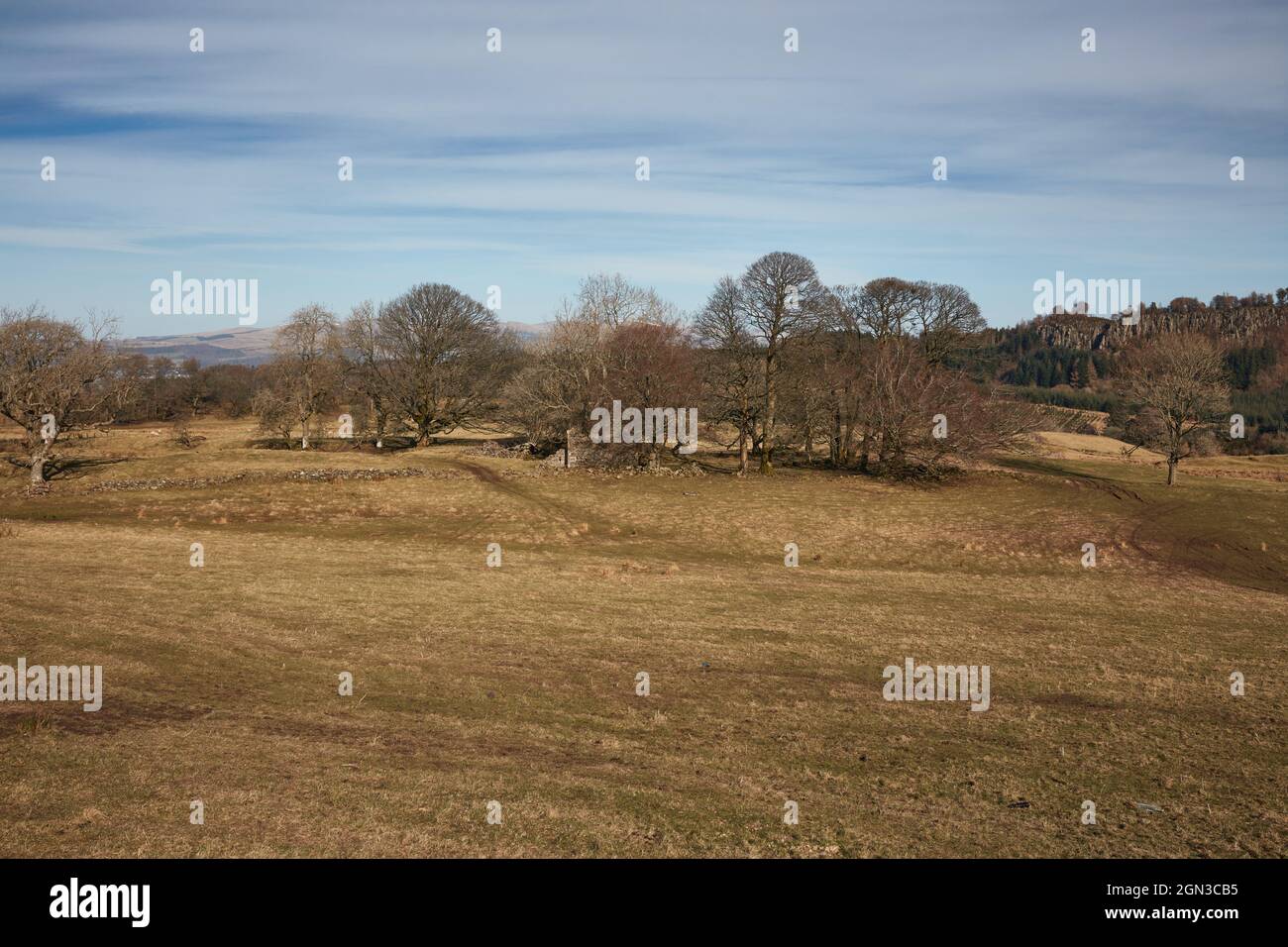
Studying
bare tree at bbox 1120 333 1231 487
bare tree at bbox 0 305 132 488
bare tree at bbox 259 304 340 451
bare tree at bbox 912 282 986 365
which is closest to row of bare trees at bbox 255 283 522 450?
bare tree at bbox 259 304 340 451

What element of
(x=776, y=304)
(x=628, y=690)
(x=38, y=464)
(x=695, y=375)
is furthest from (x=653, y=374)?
(x=628, y=690)

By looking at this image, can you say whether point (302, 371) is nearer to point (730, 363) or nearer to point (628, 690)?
point (730, 363)

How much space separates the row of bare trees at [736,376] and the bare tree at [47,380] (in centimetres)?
9

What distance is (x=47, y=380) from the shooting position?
44.1 metres

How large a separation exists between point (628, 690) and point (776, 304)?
145 feet

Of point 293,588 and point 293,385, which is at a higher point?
point 293,385

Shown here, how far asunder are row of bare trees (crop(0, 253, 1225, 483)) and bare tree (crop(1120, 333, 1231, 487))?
0.12 m

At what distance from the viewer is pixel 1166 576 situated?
32.0 m

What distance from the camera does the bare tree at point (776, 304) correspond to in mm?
55969

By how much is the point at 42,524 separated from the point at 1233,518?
185 feet

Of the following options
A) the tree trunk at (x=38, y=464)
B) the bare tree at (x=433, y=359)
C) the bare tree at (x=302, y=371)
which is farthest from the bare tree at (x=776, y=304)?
the tree trunk at (x=38, y=464)
